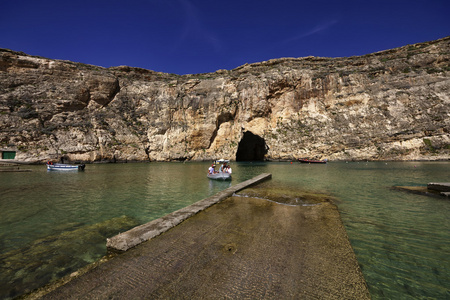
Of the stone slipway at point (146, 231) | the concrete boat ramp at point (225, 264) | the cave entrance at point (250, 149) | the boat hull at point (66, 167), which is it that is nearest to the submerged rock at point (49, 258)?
the stone slipway at point (146, 231)

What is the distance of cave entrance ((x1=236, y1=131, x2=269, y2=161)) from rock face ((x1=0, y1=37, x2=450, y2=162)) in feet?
2.92

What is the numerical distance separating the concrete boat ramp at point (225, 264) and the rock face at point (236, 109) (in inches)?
2045

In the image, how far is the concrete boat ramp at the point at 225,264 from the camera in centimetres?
255

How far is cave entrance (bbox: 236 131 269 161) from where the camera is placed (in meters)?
64.7

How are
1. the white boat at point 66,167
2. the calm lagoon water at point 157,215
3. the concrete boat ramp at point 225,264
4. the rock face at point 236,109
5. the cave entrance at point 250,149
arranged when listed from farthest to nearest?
the cave entrance at point 250,149 → the rock face at point 236,109 → the white boat at point 66,167 → the calm lagoon water at point 157,215 → the concrete boat ramp at point 225,264

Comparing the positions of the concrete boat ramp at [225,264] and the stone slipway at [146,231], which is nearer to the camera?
the concrete boat ramp at [225,264]

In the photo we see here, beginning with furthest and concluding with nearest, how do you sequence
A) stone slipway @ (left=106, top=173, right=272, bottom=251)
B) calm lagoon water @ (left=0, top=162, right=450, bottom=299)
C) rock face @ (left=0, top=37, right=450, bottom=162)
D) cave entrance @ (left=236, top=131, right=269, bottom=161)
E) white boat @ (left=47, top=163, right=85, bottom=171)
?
cave entrance @ (left=236, top=131, right=269, bottom=161)
rock face @ (left=0, top=37, right=450, bottom=162)
white boat @ (left=47, top=163, right=85, bottom=171)
stone slipway @ (left=106, top=173, right=272, bottom=251)
calm lagoon water @ (left=0, top=162, right=450, bottom=299)

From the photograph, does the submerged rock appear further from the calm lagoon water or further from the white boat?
the white boat

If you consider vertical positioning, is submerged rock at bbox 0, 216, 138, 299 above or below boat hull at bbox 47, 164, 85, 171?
above

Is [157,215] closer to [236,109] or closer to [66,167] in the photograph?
[66,167]

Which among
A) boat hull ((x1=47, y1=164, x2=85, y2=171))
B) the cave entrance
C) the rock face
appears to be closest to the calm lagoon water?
boat hull ((x1=47, y1=164, x2=85, y2=171))

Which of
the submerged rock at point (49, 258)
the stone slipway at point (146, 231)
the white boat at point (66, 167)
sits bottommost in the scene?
the white boat at point (66, 167)

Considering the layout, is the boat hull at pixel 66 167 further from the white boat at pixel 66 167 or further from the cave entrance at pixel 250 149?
the cave entrance at pixel 250 149

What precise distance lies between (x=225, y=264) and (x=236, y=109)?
56.9m
